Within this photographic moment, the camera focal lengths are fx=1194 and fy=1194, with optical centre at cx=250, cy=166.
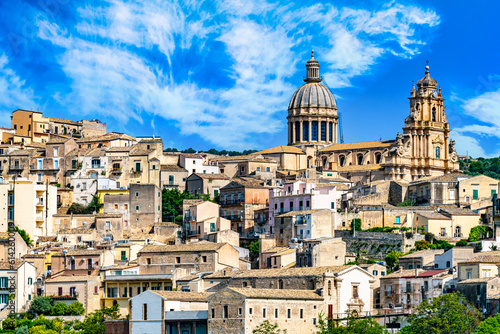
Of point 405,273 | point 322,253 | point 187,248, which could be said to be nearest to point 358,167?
point 187,248

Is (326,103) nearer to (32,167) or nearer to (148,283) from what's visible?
(32,167)

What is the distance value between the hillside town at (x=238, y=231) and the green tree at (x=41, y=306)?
16 centimetres

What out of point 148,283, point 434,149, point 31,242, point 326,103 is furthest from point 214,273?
point 326,103

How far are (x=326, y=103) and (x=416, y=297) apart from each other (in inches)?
2476

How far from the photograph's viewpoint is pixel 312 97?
132500mm

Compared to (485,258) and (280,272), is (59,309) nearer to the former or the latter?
(280,272)

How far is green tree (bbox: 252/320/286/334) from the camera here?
2640 inches

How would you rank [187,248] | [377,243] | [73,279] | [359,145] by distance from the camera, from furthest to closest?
[359,145] < [377,243] < [187,248] < [73,279]

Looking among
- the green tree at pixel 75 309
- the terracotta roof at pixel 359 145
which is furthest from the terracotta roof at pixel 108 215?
the terracotta roof at pixel 359 145

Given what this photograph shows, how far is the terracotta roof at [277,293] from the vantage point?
68562 mm

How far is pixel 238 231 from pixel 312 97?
40.9 meters

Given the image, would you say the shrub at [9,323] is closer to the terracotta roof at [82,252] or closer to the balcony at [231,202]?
the terracotta roof at [82,252]

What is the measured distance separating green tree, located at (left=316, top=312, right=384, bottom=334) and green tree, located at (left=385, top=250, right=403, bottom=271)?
10.6m

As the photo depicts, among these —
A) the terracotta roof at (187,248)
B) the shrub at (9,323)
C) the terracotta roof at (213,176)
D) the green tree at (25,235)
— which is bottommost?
the shrub at (9,323)
